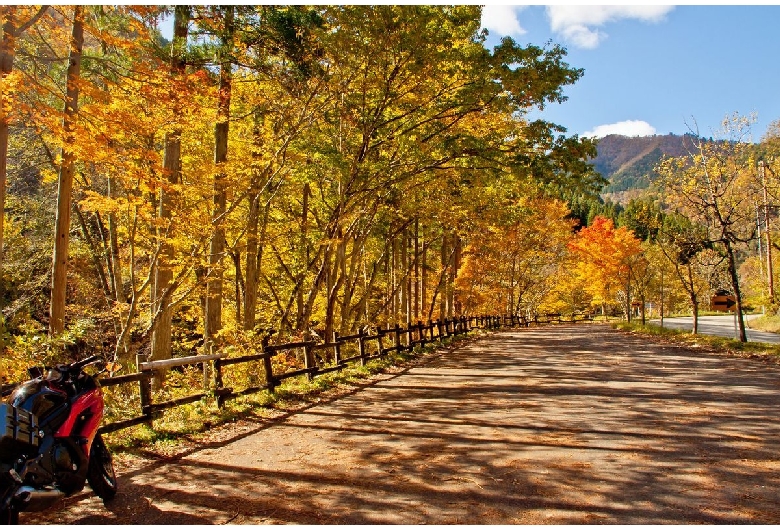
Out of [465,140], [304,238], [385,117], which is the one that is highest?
[385,117]

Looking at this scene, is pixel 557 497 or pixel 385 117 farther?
pixel 385 117

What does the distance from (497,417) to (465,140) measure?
721cm

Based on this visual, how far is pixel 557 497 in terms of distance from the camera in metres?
4.62

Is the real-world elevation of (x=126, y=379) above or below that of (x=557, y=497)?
above

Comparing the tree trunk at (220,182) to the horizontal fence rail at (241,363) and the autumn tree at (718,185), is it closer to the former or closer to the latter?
the horizontal fence rail at (241,363)

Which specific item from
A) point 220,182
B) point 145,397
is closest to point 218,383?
point 145,397

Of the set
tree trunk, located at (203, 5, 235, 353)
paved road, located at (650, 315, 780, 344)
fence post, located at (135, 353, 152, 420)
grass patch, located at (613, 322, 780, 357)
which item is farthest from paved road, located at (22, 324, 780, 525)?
paved road, located at (650, 315, 780, 344)

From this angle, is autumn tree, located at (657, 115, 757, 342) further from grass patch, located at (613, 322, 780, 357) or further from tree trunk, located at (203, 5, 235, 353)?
tree trunk, located at (203, 5, 235, 353)

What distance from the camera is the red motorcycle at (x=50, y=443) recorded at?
364 centimetres

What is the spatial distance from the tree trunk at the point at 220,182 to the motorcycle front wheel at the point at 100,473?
7.58m

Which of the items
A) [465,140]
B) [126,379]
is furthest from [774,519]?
[465,140]

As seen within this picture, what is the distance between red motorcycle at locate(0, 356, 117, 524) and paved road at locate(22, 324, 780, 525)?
41 cm

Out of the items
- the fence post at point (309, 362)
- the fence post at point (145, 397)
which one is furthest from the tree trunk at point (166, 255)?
the fence post at point (145, 397)

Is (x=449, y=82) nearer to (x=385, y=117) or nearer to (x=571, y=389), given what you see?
(x=385, y=117)
